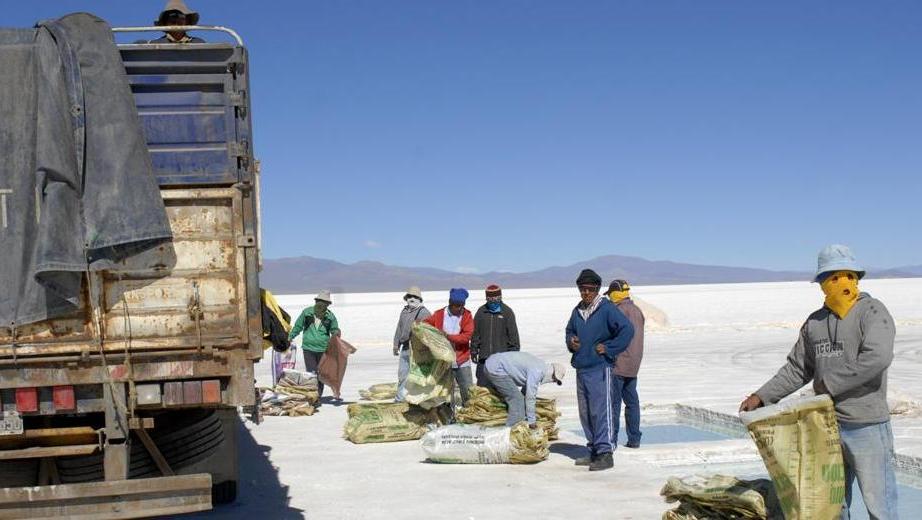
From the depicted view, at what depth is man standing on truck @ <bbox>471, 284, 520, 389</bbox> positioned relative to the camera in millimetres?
10820

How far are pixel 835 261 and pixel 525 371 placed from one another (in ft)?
15.5

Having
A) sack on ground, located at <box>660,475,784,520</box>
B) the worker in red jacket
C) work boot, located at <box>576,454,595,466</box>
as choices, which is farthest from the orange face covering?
the worker in red jacket

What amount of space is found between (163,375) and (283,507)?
2.63 meters

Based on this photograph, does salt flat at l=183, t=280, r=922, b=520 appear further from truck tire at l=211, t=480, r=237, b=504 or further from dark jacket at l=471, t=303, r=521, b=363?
dark jacket at l=471, t=303, r=521, b=363

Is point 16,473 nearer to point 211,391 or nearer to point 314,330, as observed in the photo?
point 211,391

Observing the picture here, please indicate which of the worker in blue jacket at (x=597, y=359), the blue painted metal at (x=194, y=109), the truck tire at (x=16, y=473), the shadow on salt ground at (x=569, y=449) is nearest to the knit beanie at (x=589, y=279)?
the worker in blue jacket at (x=597, y=359)

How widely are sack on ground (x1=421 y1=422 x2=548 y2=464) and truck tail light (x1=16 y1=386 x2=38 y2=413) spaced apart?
4700 mm

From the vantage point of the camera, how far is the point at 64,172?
18.2ft

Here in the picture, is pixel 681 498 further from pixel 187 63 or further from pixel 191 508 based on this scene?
pixel 187 63

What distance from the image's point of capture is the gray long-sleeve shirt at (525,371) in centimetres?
983

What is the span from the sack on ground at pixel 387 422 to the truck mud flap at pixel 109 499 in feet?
18.9

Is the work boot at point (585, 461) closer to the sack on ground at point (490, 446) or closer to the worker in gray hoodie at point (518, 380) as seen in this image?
the sack on ground at point (490, 446)

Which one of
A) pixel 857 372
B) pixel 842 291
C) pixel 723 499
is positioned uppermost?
pixel 842 291

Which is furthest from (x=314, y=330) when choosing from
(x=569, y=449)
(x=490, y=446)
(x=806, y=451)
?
(x=806, y=451)
